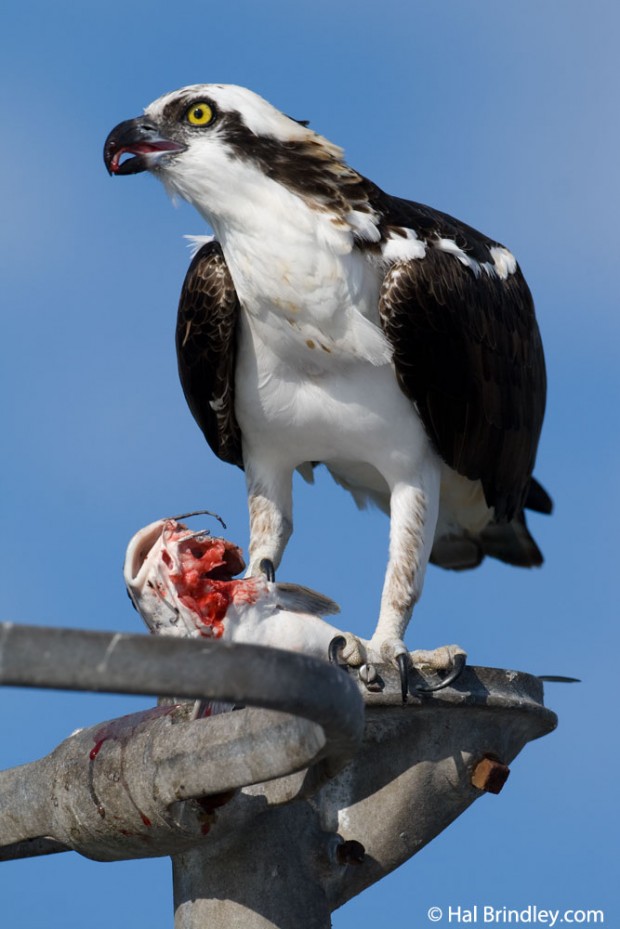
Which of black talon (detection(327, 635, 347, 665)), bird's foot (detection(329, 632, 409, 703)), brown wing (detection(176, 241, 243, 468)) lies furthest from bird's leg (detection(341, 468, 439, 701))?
brown wing (detection(176, 241, 243, 468))

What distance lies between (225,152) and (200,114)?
10.0 inches

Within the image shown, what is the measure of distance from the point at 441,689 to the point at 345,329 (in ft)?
5.99

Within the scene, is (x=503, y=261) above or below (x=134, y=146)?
above

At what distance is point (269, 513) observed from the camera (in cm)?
714

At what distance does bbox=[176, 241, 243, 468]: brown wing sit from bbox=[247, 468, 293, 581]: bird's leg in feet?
0.79

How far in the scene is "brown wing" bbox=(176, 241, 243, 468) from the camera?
6.78 metres

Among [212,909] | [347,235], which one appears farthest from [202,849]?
[347,235]

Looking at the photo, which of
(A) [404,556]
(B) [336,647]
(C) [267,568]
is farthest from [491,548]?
(B) [336,647]

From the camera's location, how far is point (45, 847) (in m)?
5.60

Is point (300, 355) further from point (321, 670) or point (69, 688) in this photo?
point (69, 688)

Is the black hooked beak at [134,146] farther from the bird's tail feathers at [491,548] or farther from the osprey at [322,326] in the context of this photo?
the bird's tail feathers at [491,548]

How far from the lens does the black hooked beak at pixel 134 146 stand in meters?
6.61

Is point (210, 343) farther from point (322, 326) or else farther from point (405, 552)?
point (405, 552)

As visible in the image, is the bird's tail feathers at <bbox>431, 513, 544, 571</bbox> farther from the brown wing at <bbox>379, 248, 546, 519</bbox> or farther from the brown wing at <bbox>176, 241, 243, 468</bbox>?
the brown wing at <bbox>176, 241, 243, 468</bbox>
